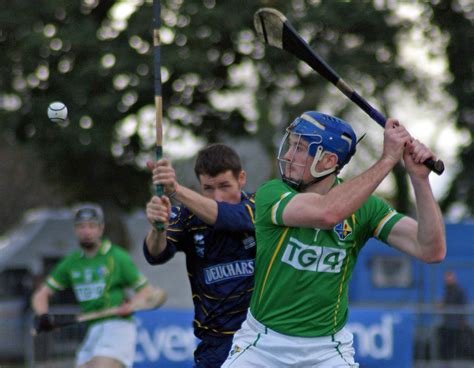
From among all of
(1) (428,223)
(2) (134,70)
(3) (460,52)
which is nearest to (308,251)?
(1) (428,223)

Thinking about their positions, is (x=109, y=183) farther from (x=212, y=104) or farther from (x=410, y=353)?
(x=410, y=353)

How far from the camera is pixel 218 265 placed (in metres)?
5.94

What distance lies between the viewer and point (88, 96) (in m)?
17.6

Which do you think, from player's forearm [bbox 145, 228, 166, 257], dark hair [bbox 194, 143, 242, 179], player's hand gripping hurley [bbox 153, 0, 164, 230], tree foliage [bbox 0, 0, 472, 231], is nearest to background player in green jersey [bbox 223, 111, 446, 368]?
player's hand gripping hurley [bbox 153, 0, 164, 230]

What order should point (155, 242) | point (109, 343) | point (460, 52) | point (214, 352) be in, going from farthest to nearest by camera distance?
point (460, 52) < point (109, 343) < point (214, 352) < point (155, 242)

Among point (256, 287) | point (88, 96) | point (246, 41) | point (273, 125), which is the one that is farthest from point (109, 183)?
point (256, 287)

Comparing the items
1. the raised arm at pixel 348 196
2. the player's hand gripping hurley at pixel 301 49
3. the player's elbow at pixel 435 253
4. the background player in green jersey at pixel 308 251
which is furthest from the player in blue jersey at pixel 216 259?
the player's elbow at pixel 435 253

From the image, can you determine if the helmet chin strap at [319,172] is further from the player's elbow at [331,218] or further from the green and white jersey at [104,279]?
the green and white jersey at [104,279]

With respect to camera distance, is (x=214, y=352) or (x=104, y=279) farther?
(x=104, y=279)

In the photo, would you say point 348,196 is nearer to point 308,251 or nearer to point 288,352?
point 308,251

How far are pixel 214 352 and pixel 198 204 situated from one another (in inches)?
38.3

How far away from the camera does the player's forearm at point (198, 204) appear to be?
5.40 metres

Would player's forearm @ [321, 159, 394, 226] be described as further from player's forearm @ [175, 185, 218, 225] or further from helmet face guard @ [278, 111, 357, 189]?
player's forearm @ [175, 185, 218, 225]

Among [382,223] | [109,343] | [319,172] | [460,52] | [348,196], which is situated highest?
[460,52]
